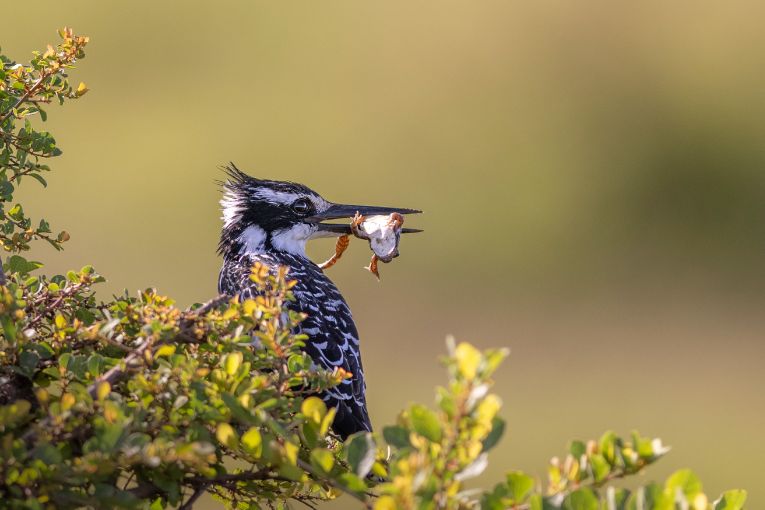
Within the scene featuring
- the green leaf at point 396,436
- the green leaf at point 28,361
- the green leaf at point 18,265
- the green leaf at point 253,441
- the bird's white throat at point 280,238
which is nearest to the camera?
the green leaf at point 396,436

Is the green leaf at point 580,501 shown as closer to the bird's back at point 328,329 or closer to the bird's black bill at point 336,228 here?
the bird's back at point 328,329

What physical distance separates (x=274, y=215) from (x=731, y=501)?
3857mm

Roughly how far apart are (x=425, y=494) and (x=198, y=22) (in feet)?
91.1

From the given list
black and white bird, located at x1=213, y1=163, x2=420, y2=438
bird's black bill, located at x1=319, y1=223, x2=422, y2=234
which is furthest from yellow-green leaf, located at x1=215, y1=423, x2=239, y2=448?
bird's black bill, located at x1=319, y1=223, x2=422, y2=234

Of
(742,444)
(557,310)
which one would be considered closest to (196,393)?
(742,444)

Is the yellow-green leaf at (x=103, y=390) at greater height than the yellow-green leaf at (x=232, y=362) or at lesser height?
Answer: lesser

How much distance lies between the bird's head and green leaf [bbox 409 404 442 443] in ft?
12.6

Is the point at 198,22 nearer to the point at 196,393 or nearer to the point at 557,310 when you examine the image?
the point at 557,310

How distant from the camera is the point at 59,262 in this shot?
789 inches

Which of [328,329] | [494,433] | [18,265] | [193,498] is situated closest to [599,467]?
[494,433]

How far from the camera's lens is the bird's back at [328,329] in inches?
187

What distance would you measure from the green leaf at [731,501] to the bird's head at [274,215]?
362cm

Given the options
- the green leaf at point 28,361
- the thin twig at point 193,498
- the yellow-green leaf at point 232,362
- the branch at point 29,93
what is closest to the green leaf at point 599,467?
the yellow-green leaf at point 232,362

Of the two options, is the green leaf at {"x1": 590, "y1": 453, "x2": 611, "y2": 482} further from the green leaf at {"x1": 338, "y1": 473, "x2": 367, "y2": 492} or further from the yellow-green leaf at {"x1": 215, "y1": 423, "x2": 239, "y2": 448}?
the yellow-green leaf at {"x1": 215, "y1": 423, "x2": 239, "y2": 448}
